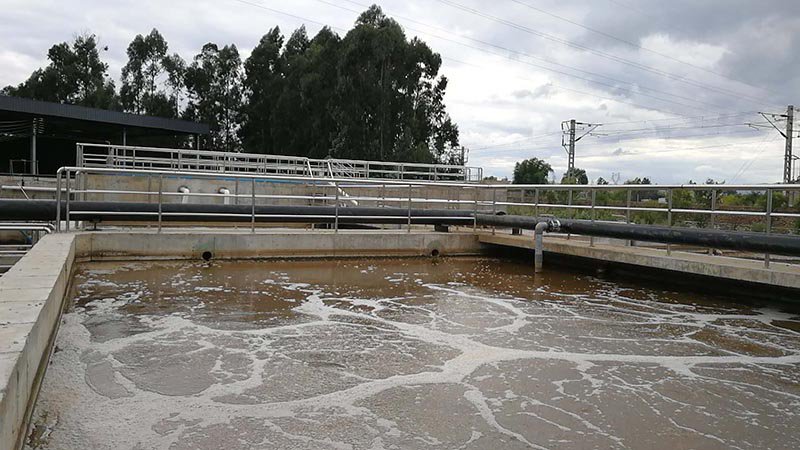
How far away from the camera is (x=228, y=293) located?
343 inches

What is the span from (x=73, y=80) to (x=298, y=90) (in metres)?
31.5

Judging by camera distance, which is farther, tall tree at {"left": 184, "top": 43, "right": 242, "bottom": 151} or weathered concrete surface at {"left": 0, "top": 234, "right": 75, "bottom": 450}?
tall tree at {"left": 184, "top": 43, "right": 242, "bottom": 151}

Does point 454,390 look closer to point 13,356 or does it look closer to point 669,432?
point 669,432

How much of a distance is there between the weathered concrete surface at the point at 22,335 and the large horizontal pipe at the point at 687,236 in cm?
833

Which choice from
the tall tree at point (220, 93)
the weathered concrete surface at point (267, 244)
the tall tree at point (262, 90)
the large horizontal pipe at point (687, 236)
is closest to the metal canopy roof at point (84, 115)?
the tall tree at point (262, 90)

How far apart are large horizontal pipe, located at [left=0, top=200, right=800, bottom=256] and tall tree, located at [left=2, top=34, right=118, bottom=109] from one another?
60.4m

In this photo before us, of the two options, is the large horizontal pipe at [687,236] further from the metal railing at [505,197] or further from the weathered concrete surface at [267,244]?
the weathered concrete surface at [267,244]

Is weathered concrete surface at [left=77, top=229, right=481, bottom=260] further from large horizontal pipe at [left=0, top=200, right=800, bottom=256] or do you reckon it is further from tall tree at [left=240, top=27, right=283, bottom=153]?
tall tree at [left=240, top=27, right=283, bottom=153]

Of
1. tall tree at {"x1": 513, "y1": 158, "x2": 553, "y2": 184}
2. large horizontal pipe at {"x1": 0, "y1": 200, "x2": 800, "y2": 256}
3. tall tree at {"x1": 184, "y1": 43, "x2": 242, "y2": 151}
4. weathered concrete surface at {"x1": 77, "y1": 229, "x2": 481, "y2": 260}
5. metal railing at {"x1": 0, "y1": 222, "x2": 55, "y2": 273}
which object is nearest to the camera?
large horizontal pipe at {"x1": 0, "y1": 200, "x2": 800, "y2": 256}

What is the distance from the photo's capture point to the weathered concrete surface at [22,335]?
2993 millimetres

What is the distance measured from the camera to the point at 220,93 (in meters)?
63.8

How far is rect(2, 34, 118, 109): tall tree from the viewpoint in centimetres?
6756

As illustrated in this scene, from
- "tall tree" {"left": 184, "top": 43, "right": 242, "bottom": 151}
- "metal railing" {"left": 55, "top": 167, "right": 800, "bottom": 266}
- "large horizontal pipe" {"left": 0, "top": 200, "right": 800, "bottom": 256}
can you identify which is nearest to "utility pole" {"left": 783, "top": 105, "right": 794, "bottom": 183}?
"metal railing" {"left": 55, "top": 167, "right": 800, "bottom": 266}

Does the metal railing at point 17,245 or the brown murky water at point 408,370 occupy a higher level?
the metal railing at point 17,245
